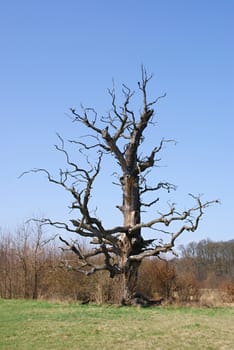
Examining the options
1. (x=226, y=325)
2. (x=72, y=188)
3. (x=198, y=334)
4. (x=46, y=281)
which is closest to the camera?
(x=198, y=334)

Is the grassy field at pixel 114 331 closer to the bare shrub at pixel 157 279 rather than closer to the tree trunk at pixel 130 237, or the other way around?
the tree trunk at pixel 130 237

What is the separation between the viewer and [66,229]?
20625 millimetres

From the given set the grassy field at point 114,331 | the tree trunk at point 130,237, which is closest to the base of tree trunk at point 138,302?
the tree trunk at point 130,237

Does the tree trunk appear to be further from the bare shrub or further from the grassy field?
the grassy field

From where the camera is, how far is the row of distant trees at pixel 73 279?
76.5 ft

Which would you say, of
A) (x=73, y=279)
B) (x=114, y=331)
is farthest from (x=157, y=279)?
(x=114, y=331)

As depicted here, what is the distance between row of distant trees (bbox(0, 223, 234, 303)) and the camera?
23328 millimetres

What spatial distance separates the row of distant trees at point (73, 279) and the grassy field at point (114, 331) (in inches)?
247

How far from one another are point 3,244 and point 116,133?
1265cm

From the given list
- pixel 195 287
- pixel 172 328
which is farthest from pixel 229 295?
pixel 172 328

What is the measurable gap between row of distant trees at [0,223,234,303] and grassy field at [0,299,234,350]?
20.6 ft

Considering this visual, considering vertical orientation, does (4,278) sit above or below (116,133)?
below

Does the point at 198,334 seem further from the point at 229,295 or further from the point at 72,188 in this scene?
the point at 229,295

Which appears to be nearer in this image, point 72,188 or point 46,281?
point 72,188
